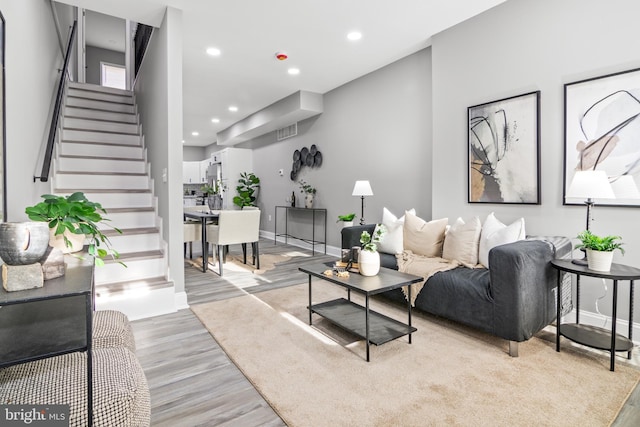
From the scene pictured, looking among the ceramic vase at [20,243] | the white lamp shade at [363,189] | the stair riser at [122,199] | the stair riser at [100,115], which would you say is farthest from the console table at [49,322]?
the stair riser at [100,115]

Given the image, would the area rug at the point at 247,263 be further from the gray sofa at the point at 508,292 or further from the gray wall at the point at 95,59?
the gray wall at the point at 95,59

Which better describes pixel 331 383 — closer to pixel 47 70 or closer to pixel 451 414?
pixel 451 414

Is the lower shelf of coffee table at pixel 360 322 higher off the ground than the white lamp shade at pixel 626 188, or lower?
lower

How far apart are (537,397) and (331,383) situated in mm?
1085

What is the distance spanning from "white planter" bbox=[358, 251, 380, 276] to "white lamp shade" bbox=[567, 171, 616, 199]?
4.45 ft

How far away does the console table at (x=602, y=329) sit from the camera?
75.7 inches

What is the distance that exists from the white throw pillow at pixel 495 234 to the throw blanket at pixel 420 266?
0.75 feet

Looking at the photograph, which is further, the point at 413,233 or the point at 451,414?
the point at 413,233

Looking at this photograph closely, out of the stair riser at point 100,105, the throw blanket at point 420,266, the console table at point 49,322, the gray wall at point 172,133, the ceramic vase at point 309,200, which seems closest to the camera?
the console table at point 49,322

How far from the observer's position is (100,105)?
4973mm

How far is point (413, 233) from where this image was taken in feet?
10.8

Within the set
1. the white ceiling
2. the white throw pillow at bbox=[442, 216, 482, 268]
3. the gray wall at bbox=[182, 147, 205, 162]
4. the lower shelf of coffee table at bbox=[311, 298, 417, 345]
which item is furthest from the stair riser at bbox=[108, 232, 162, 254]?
the gray wall at bbox=[182, 147, 205, 162]

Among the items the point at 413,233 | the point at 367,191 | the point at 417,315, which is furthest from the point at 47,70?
the point at 417,315

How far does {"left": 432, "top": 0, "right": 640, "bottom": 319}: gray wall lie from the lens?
2.33m
